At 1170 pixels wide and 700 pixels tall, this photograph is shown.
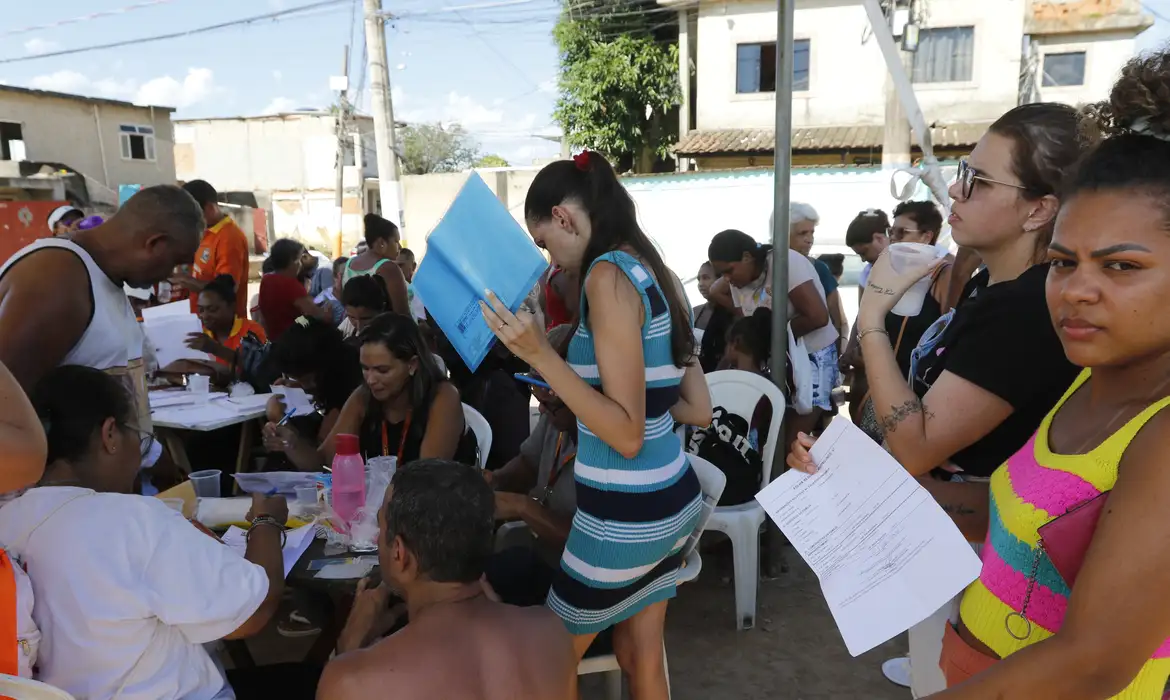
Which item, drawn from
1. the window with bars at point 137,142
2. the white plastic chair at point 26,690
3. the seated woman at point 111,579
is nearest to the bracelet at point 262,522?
the seated woman at point 111,579

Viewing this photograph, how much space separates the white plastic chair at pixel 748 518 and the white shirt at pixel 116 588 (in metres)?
2.15

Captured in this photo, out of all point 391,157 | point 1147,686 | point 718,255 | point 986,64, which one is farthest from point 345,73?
point 1147,686

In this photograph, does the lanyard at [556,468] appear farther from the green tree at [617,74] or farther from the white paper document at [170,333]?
the green tree at [617,74]

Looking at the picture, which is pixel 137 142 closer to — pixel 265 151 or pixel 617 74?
pixel 265 151

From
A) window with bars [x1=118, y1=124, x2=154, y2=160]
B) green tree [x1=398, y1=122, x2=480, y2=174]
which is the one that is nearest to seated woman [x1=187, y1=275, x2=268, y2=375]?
window with bars [x1=118, y1=124, x2=154, y2=160]

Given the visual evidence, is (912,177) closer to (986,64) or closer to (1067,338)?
(1067,338)

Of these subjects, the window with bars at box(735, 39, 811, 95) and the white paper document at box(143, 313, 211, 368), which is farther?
the window with bars at box(735, 39, 811, 95)

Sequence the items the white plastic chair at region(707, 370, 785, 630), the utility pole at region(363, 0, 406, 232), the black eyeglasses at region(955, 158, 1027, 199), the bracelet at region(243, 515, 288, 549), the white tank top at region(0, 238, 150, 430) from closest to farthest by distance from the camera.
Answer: the black eyeglasses at region(955, 158, 1027, 199), the bracelet at region(243, 515, 288, 549), the white tank top at region(0, 238, 150, 430), the white plastic chair at region(707, 370, 785, 630), the utility pole at region(363, 0, 406, 232)

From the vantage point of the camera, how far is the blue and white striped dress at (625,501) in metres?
1.79

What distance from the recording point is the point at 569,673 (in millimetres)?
1556

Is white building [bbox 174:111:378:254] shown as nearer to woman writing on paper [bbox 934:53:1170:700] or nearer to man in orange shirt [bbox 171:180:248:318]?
man in orange shirt [bbox 171:180:248:318]

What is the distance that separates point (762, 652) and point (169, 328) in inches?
151

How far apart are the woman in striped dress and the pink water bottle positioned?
763 millimetres

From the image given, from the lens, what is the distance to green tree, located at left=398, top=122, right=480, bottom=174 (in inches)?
1614
